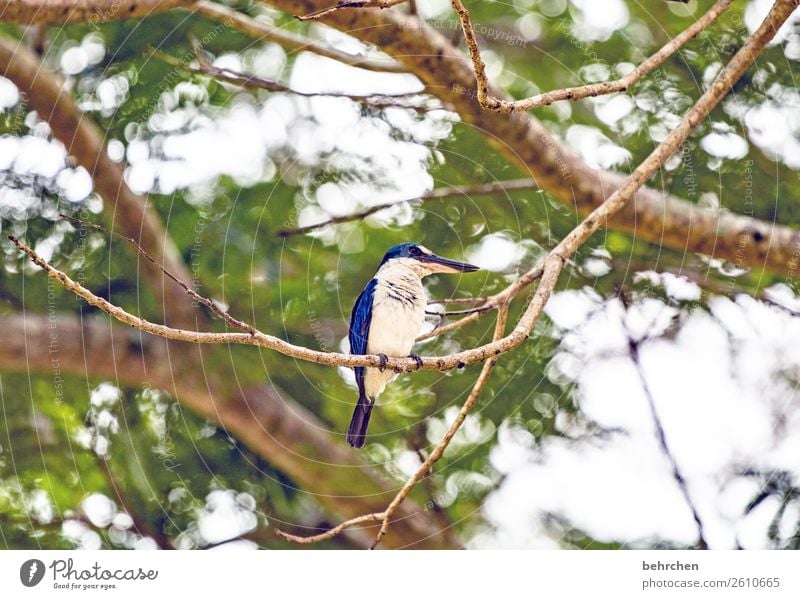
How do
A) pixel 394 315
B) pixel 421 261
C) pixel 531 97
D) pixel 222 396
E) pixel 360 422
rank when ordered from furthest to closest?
pixel 222 396 → pixel 360 422 → pixel 421 261 → pixel 394 315 → pixel 531 97

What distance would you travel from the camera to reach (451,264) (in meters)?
2.45

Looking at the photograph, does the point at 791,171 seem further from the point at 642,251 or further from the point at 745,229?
the point at 642,251

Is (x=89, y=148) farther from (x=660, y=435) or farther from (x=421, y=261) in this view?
(x=660, y=435)

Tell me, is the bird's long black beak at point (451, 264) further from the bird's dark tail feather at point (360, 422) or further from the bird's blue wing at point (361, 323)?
the bird's dark tail feather at point (360, 422)

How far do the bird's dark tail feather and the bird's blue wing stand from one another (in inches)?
1.3

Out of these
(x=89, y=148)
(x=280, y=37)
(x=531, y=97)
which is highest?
(x=280, y=37)

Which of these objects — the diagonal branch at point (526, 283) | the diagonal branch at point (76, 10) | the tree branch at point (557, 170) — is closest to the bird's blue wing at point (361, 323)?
the diagonal branch at point (526, 283)

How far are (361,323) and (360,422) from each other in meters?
0.30

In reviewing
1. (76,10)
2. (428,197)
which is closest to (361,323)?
(428,197)

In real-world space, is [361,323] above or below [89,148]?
below

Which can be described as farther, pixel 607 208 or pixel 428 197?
pixel 428 197

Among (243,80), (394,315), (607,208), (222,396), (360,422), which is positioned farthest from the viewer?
(222,396)

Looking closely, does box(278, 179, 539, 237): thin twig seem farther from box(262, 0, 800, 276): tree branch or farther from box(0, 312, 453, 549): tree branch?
box(0, 312, 453, 549): tree branch

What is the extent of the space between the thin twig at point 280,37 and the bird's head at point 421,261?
0.60 m
